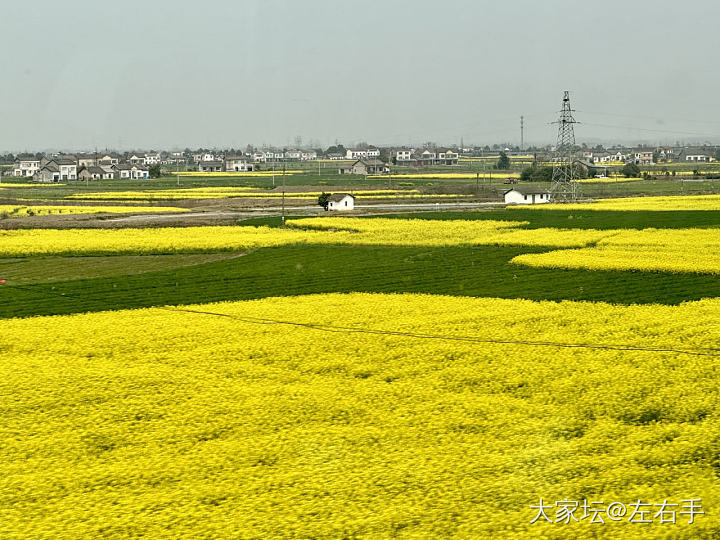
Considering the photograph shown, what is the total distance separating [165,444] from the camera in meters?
16.1

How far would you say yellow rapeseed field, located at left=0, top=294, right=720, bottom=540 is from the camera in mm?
12977

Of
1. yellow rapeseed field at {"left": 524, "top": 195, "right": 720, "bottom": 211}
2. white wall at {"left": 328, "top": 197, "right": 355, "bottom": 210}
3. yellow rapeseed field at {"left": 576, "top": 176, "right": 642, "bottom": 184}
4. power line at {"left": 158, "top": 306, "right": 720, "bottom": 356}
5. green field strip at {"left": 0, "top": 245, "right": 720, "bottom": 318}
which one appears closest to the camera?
power line at {"left": 158, "top": 306, "right": 720, "bottom": 356}

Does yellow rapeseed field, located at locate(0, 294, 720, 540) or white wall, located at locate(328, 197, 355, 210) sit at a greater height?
white wall, located at locate(328, 197, 355, 210)

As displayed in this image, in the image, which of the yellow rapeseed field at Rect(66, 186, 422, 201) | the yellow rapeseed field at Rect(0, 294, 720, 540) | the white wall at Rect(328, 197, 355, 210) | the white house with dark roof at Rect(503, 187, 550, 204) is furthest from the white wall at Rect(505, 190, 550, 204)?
the yellow rapeseed field at Rect(0, 294, 720, 540)

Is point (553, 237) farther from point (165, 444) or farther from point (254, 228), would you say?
point (165, 444)

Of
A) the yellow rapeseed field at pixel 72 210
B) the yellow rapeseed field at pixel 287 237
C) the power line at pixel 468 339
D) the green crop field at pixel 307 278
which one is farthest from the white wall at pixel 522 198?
the power line at pixel 468 339

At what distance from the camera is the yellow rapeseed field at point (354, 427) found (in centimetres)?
1298

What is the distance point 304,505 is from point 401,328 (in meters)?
14.3

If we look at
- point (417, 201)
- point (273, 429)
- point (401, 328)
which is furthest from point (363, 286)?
point (417, 201)

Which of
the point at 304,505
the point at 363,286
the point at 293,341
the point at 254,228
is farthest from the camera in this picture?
the point at 254,228

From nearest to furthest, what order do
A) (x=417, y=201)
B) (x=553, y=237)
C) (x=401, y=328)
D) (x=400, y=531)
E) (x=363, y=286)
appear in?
(x=400, y=531)
(x=401, y=328)
(x=363, y=286)
(x=553, y=237)
(x=417, y=201)

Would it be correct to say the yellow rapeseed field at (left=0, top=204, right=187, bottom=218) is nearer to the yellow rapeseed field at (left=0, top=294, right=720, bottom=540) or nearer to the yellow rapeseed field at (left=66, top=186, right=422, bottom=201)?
the yellow rapeseed field at (left=66, top=186, right=422, bottom=201)

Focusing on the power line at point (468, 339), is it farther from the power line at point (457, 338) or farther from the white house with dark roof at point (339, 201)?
the white house with dark roof at point (339, 201)

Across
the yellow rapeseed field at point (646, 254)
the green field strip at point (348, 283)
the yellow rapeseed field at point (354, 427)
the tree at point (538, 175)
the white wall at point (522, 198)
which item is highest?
the tree at point (538, 175)
